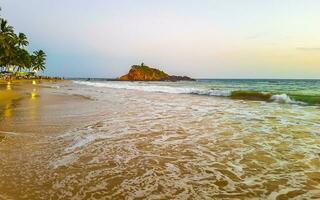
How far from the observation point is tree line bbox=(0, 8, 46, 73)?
6544 cm

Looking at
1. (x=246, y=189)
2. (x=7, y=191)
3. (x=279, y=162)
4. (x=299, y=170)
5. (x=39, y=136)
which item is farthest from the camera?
(x=39, y=136)

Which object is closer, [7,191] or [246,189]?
[7,191]

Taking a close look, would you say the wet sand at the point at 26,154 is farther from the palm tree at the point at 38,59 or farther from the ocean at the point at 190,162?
the palm tree at the point at 38,59

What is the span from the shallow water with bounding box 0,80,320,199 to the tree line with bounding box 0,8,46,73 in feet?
191

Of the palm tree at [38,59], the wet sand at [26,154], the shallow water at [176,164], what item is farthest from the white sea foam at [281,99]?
the palm tree at [38,59]

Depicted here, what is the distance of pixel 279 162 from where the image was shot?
6.24 meters

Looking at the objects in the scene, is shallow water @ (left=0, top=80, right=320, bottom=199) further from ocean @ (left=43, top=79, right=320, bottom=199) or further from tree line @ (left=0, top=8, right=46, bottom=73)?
tree line @ (left=0, top=8, right=46, bottom=73)

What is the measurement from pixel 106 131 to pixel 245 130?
4.53 m

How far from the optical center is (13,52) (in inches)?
2985

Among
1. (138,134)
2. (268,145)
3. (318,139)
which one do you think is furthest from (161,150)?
(318,139)

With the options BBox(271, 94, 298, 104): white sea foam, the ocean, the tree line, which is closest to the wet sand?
the ocean

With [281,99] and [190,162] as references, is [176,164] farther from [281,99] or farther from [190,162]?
[281,99]

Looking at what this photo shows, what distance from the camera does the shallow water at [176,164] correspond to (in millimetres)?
4578

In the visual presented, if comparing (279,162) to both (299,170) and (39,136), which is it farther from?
(39,136)
